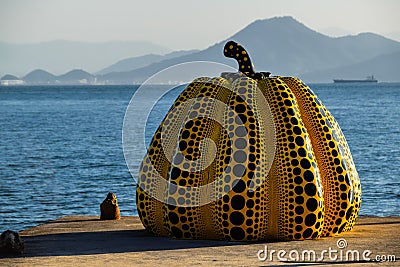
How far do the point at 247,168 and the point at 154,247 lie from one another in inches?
55.6

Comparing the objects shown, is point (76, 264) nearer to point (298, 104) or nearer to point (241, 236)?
point (241, 236)

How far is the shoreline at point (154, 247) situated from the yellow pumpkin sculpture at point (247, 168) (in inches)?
9.7

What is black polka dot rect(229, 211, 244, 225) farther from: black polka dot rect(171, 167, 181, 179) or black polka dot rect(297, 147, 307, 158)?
black polka dot rect(297, 147, 307, 158)

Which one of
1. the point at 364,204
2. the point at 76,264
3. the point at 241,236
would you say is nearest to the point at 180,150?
the point at 241,236

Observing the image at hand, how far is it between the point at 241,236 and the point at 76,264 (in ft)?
7.14

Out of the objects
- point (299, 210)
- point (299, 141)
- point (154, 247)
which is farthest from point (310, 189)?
point (154, 247)

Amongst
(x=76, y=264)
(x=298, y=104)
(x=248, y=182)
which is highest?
(x=298, y=104)

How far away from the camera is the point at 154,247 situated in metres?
10.7

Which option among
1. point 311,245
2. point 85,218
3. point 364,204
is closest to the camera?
point 311,245

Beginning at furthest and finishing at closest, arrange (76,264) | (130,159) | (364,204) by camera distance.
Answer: (130,159)
(364,204)
(76,264)

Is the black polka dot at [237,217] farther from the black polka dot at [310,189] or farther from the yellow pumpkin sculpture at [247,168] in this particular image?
the black polka dot at [310,189]

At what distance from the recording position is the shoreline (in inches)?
386

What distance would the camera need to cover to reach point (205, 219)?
11.0 meters

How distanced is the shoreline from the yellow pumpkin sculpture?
25 cm
